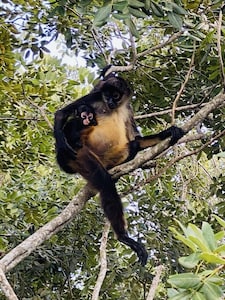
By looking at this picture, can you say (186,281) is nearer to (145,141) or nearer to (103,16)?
(103,16)

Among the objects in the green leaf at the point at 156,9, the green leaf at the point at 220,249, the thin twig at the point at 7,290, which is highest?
the green leaf at the point at 156,9

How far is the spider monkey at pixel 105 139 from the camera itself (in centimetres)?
333

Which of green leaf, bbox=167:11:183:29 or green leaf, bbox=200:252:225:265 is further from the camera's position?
green leaf, bbox=167:11:183:29

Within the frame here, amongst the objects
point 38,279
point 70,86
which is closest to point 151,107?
point 70,86

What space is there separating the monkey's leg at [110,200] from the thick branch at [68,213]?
0.19 m

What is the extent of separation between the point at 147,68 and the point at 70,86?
1.98 ft

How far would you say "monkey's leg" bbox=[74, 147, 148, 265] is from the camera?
3.26 meters

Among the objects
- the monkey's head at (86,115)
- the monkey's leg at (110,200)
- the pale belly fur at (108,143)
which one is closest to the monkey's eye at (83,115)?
the monkey's head at (86,115)

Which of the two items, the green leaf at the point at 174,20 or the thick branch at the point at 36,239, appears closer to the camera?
the thick branch at the point at 36,239

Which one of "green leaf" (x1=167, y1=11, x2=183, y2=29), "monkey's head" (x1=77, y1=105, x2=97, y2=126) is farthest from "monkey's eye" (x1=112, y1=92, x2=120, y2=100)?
"green leaf" (x1=167, y1=11, x2=183, y2=29)

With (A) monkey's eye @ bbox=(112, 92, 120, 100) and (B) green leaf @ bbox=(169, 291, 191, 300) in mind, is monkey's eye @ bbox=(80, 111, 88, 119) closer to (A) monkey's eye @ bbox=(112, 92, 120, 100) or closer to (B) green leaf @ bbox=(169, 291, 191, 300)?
(A) monkey's eye @ bbox=(112, 92, 120, 100)

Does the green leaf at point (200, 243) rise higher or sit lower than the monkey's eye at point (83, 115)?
higher

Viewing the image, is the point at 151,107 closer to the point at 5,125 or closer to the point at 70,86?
the point at 70,86

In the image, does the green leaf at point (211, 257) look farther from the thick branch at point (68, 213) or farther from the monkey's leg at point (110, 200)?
the monkey's leg at point (110, 200)
